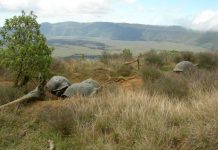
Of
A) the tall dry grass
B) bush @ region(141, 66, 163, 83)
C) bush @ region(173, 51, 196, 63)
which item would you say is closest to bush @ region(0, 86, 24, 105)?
the tall dry grass

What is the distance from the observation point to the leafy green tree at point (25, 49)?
10.8 m

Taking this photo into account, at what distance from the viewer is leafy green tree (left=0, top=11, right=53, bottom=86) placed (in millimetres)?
10758

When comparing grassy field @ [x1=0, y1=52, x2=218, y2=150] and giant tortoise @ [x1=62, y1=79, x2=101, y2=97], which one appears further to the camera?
giant tortoise @ [x1=62, y1=79, x2=101, y2=97]

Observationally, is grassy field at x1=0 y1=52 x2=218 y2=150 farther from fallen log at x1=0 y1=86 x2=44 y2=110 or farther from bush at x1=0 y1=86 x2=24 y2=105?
fallen log at x1=0 y1=86 x2=44 y2=110

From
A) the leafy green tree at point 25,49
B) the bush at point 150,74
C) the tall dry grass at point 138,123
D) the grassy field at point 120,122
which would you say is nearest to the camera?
the tall dry grass at point 138,123

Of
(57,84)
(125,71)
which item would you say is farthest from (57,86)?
(125,71)

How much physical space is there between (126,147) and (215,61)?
1385 cm

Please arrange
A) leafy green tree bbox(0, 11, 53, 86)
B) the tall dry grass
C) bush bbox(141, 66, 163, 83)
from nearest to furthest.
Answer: the tall dry grass
leafy green tree bbox(0, 11, 53, 86)
bush bbox(141, 66, 163, 83)

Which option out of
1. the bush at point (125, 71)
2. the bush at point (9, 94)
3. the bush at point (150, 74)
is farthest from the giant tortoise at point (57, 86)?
the bush at point (125, 71)

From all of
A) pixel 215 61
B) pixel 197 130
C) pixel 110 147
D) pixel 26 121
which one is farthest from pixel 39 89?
pixel 215 61

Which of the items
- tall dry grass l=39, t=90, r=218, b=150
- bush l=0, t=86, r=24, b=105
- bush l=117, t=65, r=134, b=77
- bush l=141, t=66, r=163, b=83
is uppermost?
tall dry grass l=39, t=90, r=218, b=150

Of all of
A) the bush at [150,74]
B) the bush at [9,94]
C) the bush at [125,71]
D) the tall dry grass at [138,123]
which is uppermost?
the tall dry grass at [138,123]

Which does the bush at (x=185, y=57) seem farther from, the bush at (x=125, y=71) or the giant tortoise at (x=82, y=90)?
the giant tortoise at (x=82, y=90)

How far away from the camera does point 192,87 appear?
9.59 meters
